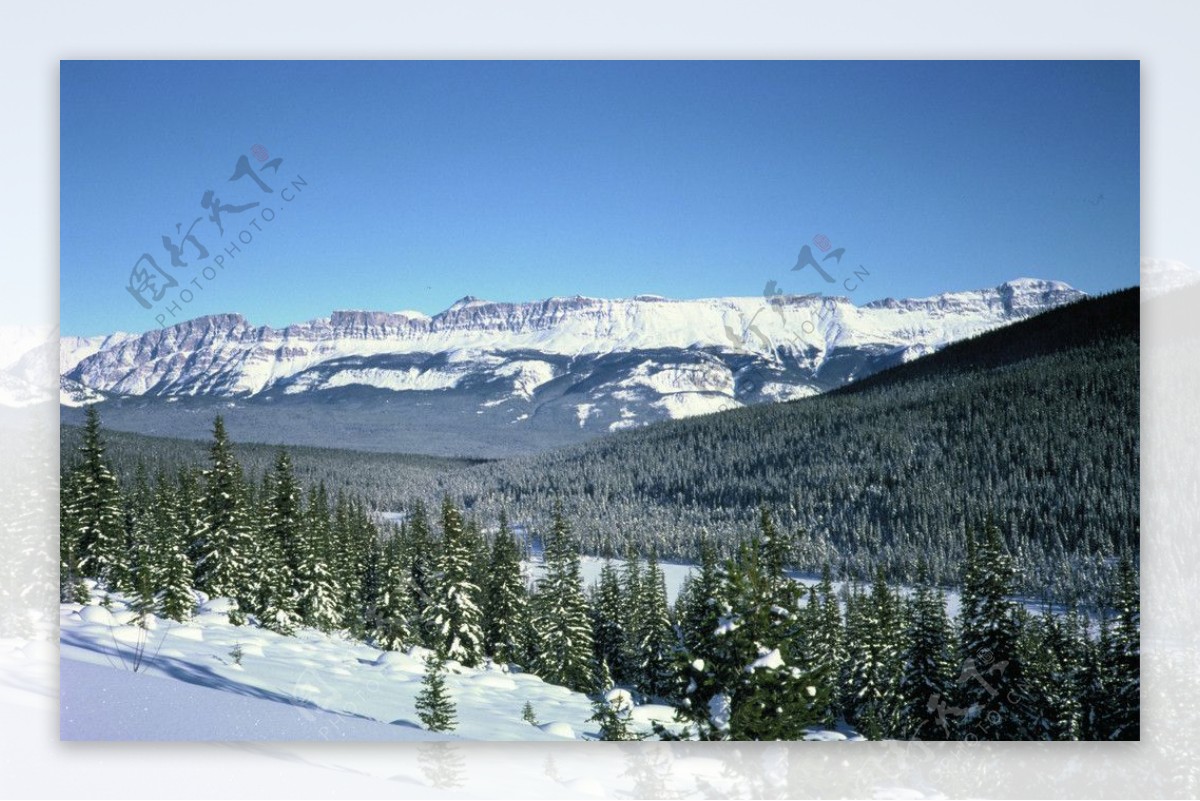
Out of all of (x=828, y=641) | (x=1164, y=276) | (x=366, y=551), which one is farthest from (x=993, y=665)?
(x=366, y=551)

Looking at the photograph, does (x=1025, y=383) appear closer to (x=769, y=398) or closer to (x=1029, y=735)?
(x=769, y=398)

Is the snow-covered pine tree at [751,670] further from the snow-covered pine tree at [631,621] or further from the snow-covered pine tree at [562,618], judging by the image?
the snow-covered pine tree at [562,618]

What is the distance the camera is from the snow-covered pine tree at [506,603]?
8688 mm

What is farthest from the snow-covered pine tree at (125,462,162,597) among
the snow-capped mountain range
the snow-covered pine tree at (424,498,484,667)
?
the snow-covered pine tree at (424,498,484,667)

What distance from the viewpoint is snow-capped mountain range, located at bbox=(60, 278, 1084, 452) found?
8.23 metres

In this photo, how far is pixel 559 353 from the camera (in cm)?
1016

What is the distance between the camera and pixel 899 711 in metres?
7.80

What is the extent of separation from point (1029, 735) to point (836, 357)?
4.11 meters

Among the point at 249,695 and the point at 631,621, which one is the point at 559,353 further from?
the point at 249,695

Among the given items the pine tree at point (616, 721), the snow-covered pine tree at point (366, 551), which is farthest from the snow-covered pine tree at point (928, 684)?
the snow-covered pine tree at point (366, 551)

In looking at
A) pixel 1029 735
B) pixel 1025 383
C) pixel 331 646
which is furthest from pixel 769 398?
pixel 331 646

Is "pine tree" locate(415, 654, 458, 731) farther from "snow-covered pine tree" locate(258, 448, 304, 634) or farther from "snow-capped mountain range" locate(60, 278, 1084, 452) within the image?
"snow-capped mountain range" locate(60, 278, 1084, 452)

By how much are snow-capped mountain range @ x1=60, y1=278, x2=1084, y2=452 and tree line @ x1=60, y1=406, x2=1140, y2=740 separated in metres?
0.87

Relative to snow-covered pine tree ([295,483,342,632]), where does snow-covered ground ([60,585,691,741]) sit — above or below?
below
